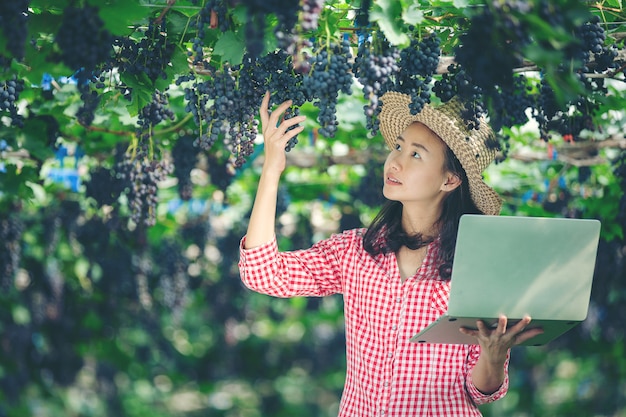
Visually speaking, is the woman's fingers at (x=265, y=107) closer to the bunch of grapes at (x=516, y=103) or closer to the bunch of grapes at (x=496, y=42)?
the bunch of grapes at (x=496, y=42)

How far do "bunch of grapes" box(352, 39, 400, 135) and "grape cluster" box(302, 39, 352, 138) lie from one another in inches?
2.1

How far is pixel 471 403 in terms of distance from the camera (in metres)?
3.17

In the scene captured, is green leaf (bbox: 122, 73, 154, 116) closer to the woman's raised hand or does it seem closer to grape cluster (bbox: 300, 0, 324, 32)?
the woman's raised hand

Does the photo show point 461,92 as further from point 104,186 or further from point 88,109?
point 104,186

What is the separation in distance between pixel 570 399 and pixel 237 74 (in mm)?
11553

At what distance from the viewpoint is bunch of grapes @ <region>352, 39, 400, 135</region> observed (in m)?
2.73

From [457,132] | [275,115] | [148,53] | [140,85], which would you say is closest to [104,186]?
[140,85]

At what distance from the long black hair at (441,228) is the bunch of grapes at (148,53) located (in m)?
0.98

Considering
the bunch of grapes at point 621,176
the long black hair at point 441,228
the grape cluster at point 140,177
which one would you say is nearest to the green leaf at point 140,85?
the long black hair at point 441,228

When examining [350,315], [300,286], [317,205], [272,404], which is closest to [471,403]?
[350,315]

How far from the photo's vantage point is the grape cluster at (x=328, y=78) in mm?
2697

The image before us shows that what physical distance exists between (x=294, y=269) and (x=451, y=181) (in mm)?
678

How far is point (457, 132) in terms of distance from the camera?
316 cm

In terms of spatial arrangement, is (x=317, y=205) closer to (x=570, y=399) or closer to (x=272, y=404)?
(x=272, y=404)
